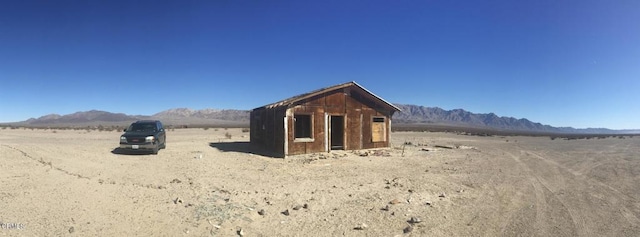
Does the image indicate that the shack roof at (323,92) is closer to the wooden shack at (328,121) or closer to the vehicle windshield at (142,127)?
the wooden shack at (328,121)

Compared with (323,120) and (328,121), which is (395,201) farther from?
(328,121)

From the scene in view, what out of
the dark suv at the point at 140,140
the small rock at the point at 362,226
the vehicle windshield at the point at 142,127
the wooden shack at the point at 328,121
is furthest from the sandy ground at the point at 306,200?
the vehicle windshield at the point at 142,127

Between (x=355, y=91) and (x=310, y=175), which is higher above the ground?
(x=355, y=91)

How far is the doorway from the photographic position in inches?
786

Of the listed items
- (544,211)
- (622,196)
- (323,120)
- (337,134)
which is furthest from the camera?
(337,134)

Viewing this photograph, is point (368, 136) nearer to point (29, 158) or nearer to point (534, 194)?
point (534, 194)

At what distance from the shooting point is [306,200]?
28.1ft

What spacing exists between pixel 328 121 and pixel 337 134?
3.46 metres

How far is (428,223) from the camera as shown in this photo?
6.88 m

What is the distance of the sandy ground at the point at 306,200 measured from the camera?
6.46 meters

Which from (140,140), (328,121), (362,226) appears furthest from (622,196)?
(140,140)

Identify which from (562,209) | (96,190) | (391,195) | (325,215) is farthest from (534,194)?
(96,190)

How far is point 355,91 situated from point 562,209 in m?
13.2

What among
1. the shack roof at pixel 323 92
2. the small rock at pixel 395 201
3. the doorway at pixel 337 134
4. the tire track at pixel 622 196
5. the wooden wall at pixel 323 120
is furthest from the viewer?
the doorway at pixel 337 134
